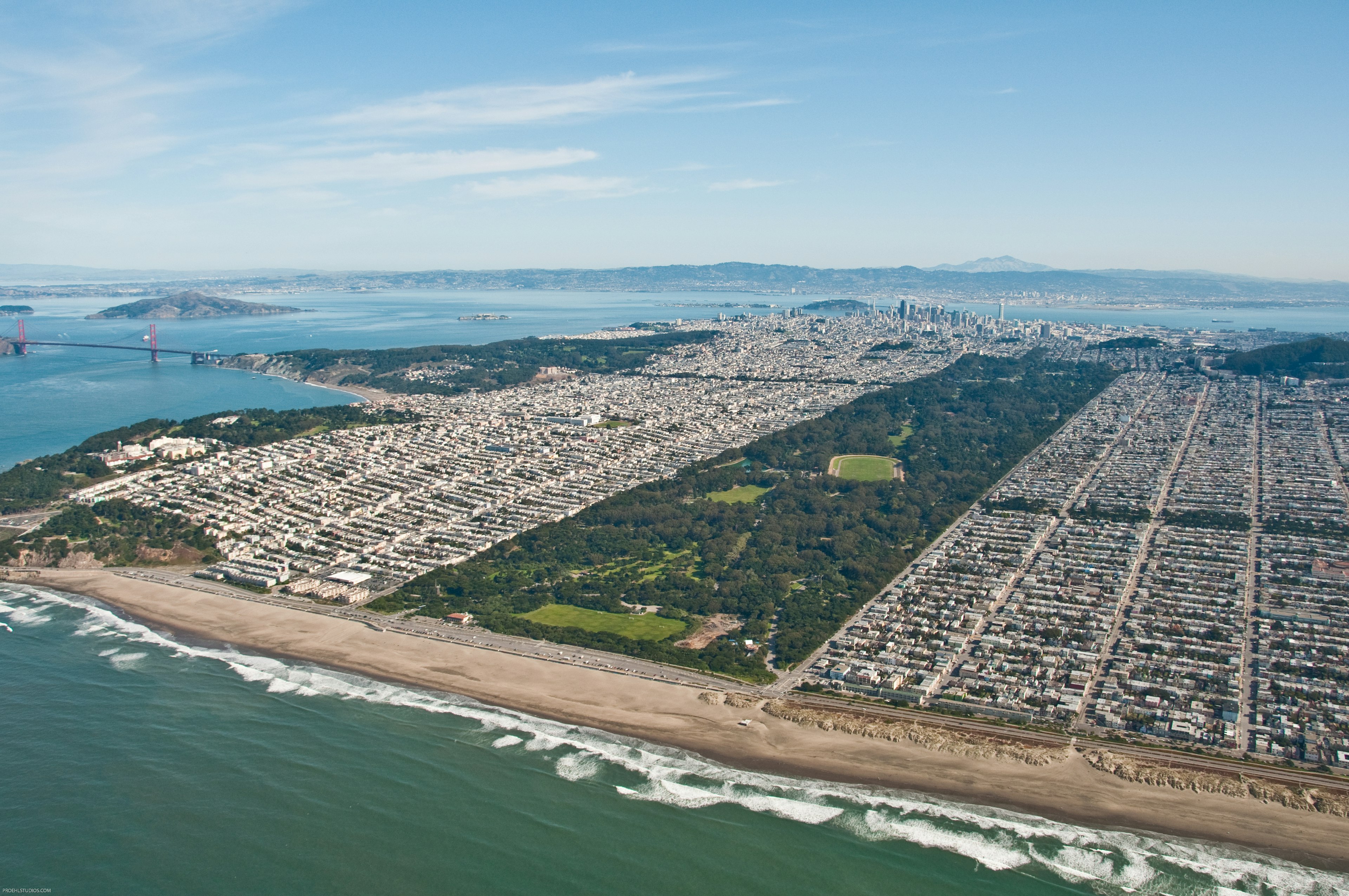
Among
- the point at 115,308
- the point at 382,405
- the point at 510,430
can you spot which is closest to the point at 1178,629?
the point at 510,430

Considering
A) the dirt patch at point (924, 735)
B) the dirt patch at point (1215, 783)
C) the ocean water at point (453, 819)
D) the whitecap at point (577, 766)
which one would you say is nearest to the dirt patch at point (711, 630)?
the dirt patch at point (924, 735)

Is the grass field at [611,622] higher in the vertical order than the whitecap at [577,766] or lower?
higher

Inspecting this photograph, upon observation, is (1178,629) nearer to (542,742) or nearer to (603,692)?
(603,692)

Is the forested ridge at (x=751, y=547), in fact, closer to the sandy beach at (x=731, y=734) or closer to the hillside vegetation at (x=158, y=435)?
the sandy beach at (x=731, y=734)

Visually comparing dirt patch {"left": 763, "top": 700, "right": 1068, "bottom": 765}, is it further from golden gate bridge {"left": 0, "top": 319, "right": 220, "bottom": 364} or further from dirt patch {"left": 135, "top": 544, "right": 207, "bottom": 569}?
golden gate bridge {"left": 0, "top": 319, "right": 220, "bottom": 364}

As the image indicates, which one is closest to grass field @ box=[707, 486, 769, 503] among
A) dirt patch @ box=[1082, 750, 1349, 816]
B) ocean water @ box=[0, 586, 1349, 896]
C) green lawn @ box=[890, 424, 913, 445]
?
green lawn @ box=[890, 424, 913, 445]

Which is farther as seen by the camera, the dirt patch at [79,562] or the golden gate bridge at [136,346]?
the golden gate bridge at [136,346]
